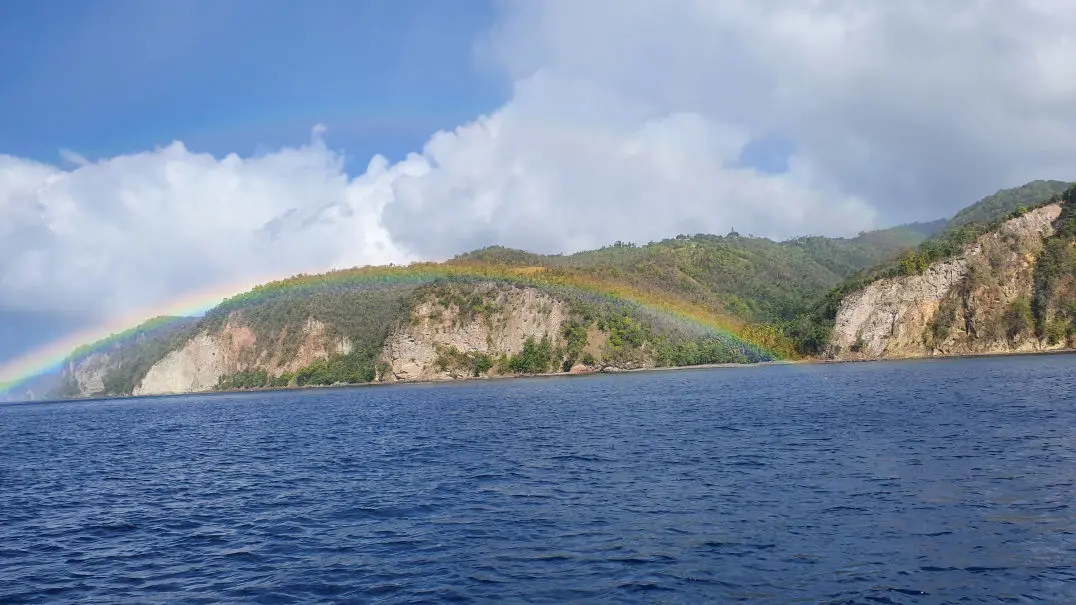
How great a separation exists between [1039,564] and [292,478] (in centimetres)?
3283

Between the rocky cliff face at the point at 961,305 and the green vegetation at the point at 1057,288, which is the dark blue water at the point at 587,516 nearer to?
the green vegetation at the point at 1057,288

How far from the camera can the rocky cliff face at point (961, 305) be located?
168m

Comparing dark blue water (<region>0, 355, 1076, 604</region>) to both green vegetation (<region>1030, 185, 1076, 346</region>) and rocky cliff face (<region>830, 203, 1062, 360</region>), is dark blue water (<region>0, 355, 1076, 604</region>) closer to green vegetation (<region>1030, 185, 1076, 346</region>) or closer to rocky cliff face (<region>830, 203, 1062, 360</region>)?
green vegetation (<region>1030, 185, 1076, 346</region>)

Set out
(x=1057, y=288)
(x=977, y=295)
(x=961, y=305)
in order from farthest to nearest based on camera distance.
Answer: (x=961, y=305), (x=977, y=295), (x=1057, y=288)

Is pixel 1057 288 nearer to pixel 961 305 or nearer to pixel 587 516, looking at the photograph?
pixel 961 305

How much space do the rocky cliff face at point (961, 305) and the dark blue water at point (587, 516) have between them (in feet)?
442

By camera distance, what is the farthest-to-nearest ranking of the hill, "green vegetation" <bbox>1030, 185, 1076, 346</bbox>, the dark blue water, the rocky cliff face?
the rocky cliff face → the hill → "green vegetation" <bbox>1030, 185, 1076, 346</bbox> → the dark blue water

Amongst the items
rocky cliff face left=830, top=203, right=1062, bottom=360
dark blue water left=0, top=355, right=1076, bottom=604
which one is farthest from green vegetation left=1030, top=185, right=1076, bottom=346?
dark blue water left=0, top=355, right=1076, bottom=604

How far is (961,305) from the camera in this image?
175m

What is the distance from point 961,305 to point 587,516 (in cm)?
18067

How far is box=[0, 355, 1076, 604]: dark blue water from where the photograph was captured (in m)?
18.9

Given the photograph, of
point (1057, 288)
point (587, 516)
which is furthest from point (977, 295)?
point (587, 516)

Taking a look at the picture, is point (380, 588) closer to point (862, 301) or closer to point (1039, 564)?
point (1039, 564)

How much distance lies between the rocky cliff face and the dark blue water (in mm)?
134658
